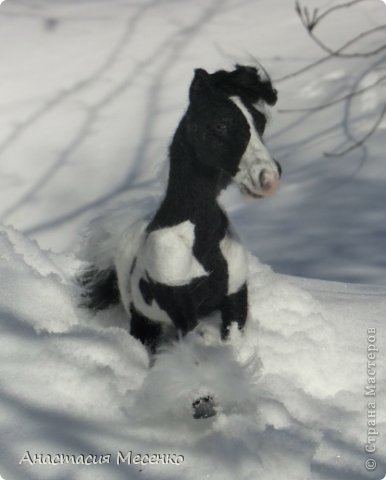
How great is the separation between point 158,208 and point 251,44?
244 centimetres

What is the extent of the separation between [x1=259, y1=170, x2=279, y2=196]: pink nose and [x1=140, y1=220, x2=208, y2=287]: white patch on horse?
0.15 meters

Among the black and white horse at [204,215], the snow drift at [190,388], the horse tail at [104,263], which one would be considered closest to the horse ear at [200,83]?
the black and white horse at [204,215]

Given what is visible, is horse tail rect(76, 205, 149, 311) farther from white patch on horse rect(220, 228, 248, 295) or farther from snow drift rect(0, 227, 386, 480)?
white patch on horse rect(220, 228, 248, 295)

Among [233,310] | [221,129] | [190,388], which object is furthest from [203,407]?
[221,129]

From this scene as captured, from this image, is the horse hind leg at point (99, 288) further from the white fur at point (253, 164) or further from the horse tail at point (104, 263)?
the white fur at point (253, 164)

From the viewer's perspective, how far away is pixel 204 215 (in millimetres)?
1700

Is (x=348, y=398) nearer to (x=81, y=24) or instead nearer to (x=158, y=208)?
(x=158, y=208)

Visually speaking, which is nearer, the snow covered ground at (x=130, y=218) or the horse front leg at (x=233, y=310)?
the snow covered ground at (x=130, y=218)

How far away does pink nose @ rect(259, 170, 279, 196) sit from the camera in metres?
1.61

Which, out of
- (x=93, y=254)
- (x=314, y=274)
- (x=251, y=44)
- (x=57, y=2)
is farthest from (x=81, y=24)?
(x=93, y=254)

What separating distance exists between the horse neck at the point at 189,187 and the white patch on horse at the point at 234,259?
5cm

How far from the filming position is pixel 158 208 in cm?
176

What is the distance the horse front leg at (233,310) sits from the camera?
177 cm

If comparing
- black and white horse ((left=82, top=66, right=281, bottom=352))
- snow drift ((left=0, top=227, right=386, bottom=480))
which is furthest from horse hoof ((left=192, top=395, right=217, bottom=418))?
black and white horse ((left=82, top=66, right=281, bottom=352))
